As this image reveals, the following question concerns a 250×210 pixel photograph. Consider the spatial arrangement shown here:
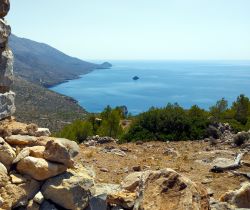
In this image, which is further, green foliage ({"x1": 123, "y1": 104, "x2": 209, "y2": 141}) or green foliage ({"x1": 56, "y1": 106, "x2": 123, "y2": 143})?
green foliage ({"x1": 56, "y1": 106, "x2": 123, "y2": 143})

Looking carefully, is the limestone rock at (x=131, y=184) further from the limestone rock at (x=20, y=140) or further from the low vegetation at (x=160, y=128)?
the low vegetation at (x=160, y=128)

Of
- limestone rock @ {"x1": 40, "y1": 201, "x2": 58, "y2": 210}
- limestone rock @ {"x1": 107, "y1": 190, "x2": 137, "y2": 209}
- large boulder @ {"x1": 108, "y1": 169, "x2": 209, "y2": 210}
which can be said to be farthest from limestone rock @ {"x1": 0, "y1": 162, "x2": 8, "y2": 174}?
large boulder @ {"x1": 108, "y1": 169, "x2": 209, "y2": 210}

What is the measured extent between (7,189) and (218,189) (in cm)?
756

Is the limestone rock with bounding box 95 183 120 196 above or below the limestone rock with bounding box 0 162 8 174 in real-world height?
below

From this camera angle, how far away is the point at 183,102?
158m

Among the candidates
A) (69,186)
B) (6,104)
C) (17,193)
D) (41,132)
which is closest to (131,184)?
(69,186)

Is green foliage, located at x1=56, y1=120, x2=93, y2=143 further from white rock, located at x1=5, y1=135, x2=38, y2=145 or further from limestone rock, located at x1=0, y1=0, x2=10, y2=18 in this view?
limestone rock, located at x1=0, y1=0, x2=10, y2=18

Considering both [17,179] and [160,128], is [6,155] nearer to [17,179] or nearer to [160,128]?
[17,179]

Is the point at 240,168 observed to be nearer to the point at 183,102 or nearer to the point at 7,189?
the point at 7,189

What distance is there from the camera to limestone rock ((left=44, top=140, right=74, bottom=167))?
36.7 ft

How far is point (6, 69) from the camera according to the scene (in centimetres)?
1238

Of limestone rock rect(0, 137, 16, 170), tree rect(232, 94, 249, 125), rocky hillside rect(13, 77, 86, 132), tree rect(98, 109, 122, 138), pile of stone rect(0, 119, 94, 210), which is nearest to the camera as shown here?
pile of stone rect(0, 119, 94, 210)

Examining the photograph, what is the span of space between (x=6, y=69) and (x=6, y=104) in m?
1.07

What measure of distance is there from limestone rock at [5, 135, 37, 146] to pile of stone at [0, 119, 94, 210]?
0.96 ft
